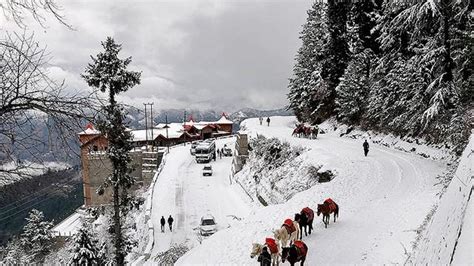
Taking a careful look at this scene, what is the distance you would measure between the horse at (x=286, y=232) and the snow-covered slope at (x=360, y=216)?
2.72ft

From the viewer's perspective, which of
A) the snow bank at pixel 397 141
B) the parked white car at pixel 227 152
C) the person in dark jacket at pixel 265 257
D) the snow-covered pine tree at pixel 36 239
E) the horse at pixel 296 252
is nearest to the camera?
the horse at pixel 296 252

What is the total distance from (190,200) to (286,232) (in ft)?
76.9

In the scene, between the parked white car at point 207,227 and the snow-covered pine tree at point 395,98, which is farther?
the snow-covered pine tree at point 395,98

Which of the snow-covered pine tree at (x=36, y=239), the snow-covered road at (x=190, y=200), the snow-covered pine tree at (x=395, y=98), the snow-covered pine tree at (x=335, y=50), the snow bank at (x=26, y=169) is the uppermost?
the snow-covered pine tree at (x=335, y=50)

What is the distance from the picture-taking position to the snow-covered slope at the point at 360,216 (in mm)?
12320

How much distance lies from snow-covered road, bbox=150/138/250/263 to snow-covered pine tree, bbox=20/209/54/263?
55.3 ft

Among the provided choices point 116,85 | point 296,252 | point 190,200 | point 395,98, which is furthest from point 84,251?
point 395,98

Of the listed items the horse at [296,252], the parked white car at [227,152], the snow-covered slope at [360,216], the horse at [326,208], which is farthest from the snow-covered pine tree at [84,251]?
the parked white car at [227,152]

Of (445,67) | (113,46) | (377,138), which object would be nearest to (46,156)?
(113,46)

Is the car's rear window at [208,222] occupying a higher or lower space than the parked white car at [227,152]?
lower

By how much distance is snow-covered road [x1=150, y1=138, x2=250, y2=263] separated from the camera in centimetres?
2748

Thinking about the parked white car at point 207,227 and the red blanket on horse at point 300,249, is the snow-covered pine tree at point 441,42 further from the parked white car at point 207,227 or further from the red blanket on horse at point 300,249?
the parked white car at point 207,227

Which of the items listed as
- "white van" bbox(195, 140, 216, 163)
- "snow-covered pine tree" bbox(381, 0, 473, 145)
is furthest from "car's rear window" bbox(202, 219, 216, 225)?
"white van" bbox(195, 140, 216, 163)

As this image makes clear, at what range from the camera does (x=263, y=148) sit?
39.7 meters
